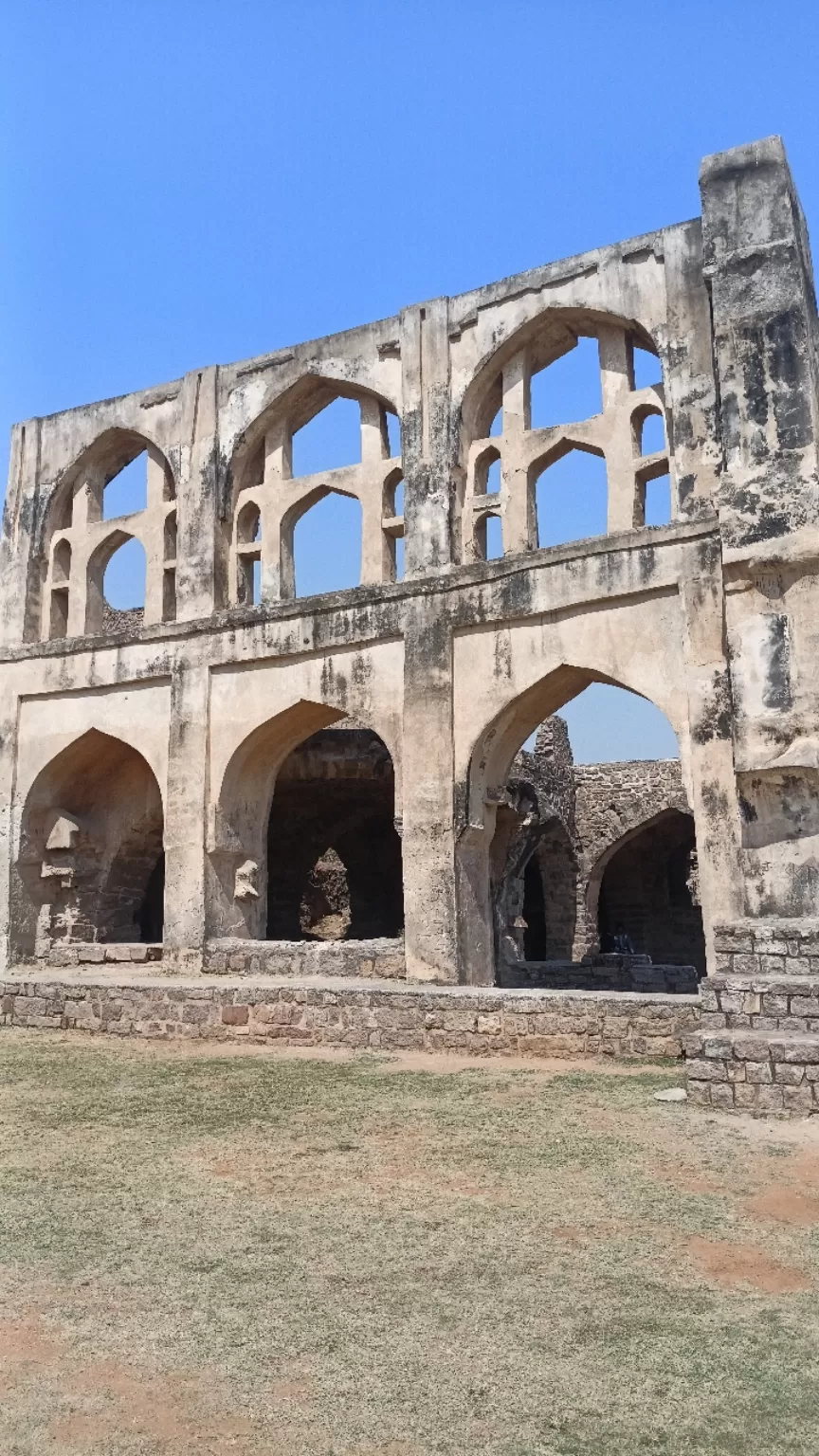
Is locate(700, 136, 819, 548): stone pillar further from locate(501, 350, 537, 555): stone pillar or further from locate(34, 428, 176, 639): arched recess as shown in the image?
locate(34, 428, 176, 639): arched recess

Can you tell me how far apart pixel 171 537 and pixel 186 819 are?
11.8ft

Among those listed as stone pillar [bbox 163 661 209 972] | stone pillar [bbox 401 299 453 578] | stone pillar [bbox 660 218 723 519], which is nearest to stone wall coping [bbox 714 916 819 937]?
stone pillar [bbox 660 218 723 519]

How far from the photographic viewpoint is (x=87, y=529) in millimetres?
13648

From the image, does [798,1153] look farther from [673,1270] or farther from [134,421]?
[134,421]

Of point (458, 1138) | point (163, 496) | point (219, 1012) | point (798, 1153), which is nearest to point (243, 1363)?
point (458, 1138)

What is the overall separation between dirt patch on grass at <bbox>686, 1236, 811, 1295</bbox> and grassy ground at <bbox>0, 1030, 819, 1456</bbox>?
0.01 meters

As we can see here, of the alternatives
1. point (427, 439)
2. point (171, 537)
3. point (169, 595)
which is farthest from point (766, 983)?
point (171, 537)

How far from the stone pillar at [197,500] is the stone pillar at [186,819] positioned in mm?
827

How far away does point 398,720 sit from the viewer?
10688 millimetres

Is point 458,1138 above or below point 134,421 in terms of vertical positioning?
below

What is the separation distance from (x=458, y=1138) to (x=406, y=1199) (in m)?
1.00

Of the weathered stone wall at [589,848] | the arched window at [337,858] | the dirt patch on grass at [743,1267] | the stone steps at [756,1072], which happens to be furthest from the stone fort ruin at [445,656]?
the dirt patch on grass at [743,1267]

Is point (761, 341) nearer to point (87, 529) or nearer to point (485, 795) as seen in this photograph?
point (485, 795)

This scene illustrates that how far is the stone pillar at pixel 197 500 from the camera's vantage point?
1231 centimetres
